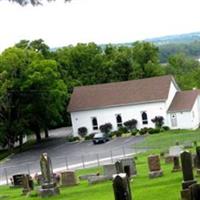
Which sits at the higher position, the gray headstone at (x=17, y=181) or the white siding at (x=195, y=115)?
the white siding at (x=195, y=115)

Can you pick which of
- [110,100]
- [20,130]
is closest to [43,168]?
[20,130]

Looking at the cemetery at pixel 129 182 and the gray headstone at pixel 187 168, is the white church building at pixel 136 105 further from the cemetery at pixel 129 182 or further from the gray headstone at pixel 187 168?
→ the gray headstone at pixel 187 168

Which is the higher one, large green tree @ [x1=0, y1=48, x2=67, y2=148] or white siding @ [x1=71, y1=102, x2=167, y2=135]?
large green tree @ [x1=0, y1=48, x2=67, y2=148]

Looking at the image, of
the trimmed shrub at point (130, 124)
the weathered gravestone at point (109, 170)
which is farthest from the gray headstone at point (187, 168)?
the trimmed shrub at point (130, 124)

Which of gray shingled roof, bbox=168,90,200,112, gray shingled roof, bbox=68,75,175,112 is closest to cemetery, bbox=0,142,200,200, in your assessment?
gray shingled roof, bbox=168,90,200,112

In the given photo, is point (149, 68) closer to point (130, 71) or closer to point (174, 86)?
point (130, 71)

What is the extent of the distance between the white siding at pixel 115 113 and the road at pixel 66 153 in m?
2.77

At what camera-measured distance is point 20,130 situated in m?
64.6

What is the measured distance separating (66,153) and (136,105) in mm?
13361

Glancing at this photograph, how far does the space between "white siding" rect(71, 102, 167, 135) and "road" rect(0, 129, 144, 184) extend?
9.10 feet

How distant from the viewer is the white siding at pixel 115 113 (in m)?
66.8

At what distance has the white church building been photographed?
216 feet

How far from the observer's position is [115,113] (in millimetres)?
68688

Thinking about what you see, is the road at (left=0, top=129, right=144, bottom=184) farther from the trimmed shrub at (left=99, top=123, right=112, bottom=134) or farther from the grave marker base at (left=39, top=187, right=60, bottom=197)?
the grave marker base at (left=39, top=187, right=60, bottom=197)
